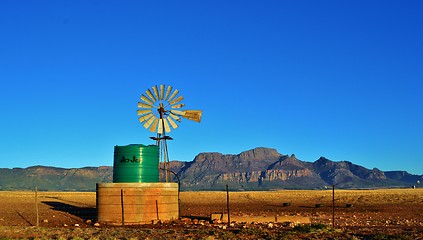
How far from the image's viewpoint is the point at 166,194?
30.7 m

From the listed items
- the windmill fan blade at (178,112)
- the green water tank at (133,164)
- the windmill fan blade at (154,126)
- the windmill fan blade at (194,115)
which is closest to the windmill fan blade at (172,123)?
the windmill fan blade at (178,112)

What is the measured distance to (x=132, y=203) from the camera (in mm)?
29875

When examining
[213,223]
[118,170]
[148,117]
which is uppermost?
[148,117]

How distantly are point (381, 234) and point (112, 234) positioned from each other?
1106cm

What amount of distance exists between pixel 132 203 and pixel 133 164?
7.26 ft

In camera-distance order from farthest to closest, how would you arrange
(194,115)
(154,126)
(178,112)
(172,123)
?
(194,115), (178,112), (172,123), (154,126)

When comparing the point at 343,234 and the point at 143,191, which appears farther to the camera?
the point at 143,191

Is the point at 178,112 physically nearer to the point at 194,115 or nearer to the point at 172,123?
the point at 172,123

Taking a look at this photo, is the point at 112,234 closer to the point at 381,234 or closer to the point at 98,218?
the point at 98,218

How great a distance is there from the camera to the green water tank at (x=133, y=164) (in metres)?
30.8

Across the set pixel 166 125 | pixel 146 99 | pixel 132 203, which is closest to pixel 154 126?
pixel 166 125

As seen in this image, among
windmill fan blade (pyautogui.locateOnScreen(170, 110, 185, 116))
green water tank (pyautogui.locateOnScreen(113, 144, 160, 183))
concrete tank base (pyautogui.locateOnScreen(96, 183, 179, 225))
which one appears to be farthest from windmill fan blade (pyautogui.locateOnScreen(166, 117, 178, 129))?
concrete tank base (pyautogui.locateOnScreen(96, 183, 179, 225))

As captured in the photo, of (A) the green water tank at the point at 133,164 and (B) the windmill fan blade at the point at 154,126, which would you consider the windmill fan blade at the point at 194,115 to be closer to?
(B) the windmill fan blade at the point at 154,126

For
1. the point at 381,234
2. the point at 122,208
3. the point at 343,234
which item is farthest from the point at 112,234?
the point at 381,234
